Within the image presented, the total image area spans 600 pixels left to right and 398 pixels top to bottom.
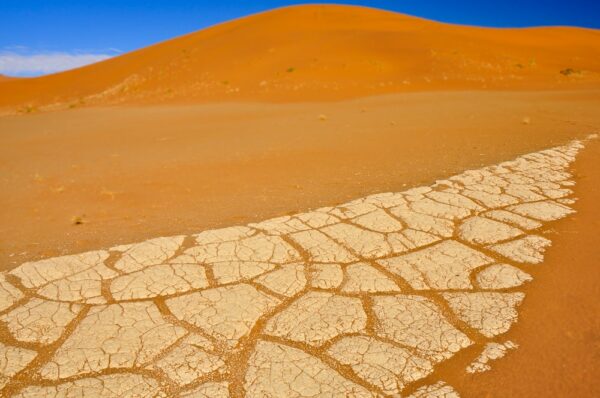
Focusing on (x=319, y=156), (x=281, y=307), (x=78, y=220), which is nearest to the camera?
(x=281, y=307)

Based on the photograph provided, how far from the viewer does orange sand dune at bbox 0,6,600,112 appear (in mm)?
15391

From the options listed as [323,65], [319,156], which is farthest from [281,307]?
[323,65]

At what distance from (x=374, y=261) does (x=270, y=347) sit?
1024 millimetres

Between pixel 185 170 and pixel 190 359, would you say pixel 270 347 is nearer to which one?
pixel 190 359

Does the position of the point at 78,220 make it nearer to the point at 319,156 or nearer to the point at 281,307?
the point at 281,307

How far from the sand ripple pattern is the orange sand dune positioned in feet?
35.9

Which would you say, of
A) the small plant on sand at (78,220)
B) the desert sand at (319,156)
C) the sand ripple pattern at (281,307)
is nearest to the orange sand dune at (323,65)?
the desert sand at (319,156)

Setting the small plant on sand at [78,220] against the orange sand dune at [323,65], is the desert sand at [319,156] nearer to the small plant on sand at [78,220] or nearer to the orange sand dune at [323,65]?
the small plant on sand at [78,220]

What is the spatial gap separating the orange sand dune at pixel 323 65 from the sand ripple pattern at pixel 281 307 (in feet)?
35.9

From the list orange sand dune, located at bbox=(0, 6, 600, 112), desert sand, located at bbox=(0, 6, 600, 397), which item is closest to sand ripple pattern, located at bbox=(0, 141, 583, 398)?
desert sand, located at bbox=(0, 6, 600, 397)

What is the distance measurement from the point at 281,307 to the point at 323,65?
16.2 metres

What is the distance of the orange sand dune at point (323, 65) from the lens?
50.5 ft

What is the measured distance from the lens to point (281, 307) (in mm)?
2250

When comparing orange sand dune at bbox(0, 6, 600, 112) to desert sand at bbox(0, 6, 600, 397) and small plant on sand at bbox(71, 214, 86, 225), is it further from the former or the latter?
small plant on sand at bbox(71, 214, 86, 225)
